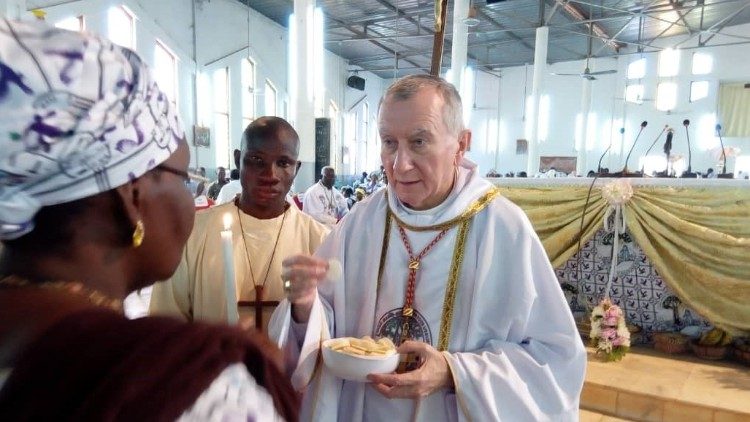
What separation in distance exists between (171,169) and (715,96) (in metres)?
23.7

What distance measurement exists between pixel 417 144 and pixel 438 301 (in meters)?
0.56

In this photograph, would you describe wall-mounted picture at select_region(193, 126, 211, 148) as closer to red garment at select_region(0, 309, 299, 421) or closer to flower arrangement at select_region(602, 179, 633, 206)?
flower arrangement at select_region(602, 179, 633, 206)

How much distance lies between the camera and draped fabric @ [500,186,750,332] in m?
3.88

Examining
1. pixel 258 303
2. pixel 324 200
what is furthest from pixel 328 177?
pixel 258 303

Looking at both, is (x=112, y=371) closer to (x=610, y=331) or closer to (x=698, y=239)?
(x=610, y=331)

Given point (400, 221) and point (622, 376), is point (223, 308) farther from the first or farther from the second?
point (622, 376)

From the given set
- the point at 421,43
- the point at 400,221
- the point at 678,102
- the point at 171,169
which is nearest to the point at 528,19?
the point at 421,43

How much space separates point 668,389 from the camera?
11.6ft

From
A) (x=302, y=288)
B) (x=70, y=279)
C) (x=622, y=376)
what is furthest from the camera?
(x=622, y=376)

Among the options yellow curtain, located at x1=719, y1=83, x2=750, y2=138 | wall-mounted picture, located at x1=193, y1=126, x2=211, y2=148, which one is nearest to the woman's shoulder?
wall-mounted picture, located at x1=193, y1=126, x2=211, y2=148

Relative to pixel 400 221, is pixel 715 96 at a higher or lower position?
higher

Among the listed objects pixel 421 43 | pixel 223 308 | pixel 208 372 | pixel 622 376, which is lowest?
pixel 622 376

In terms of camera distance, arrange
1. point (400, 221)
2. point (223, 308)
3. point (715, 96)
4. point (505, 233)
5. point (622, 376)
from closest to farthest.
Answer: point (505, 233) → point (400, 221) → point (223, 308) → point (622, 376) → point (715, 96)

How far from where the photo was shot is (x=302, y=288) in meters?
1.62
